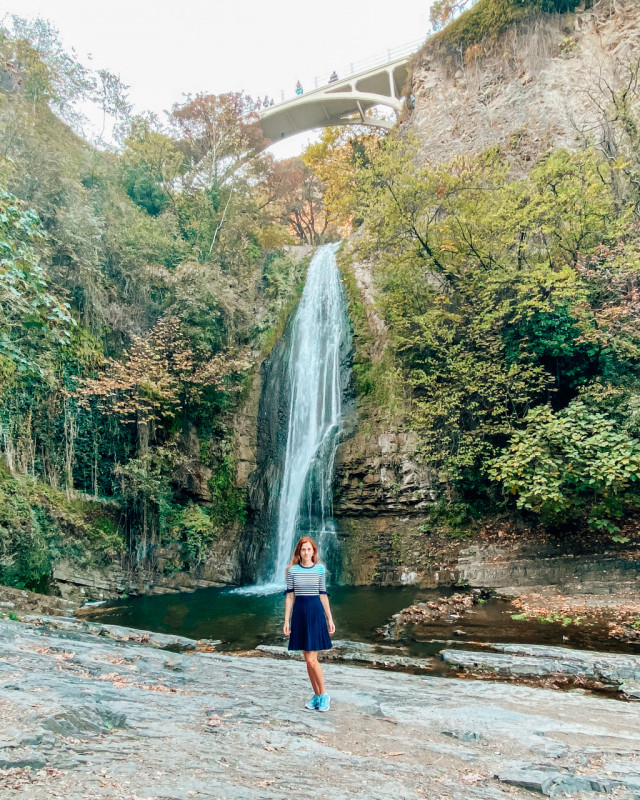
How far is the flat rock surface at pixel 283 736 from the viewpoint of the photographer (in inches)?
93.0

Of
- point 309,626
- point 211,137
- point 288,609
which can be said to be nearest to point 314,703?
point 309,626

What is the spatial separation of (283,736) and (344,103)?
31.2m

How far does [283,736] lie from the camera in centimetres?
321

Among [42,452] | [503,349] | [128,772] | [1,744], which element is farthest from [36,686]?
[503,349]

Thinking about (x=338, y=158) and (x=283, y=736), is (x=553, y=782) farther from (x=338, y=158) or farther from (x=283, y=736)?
(x=338, y=158)

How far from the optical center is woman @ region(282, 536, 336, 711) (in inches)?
153

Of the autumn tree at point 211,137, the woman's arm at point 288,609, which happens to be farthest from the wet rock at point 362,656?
the autumn tree at point 211,137

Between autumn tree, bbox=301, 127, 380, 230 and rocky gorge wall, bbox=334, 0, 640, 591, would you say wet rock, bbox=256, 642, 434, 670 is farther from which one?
autumn tree, bbox=301, 127, 380, 230

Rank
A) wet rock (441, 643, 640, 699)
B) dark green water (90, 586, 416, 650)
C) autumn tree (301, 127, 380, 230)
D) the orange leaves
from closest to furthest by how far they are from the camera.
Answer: wet rock (441, 643, 640, 699)
dark green water (90, 586, 416, 650)
the orange leaves
autumn tree (301, 127, 380, 230)

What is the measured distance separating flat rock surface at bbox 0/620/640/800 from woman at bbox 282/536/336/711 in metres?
0.21

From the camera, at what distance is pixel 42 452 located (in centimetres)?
1251

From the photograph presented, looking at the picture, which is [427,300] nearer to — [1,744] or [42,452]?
[42,452]

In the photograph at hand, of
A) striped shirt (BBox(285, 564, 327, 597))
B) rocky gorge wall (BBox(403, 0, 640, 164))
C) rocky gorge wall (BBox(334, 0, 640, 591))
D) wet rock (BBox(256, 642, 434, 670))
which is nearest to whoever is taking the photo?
striped shirt (BBox(285, 564, 327, 597))

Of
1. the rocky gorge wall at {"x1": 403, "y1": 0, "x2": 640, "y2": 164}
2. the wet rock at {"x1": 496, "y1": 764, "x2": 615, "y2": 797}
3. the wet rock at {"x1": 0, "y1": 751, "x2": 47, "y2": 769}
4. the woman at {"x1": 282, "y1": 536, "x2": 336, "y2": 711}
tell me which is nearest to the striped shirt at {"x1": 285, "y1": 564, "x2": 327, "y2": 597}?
the woman at {"x1": 282, "y1": 536, "x2": 336, "y2": 711}
